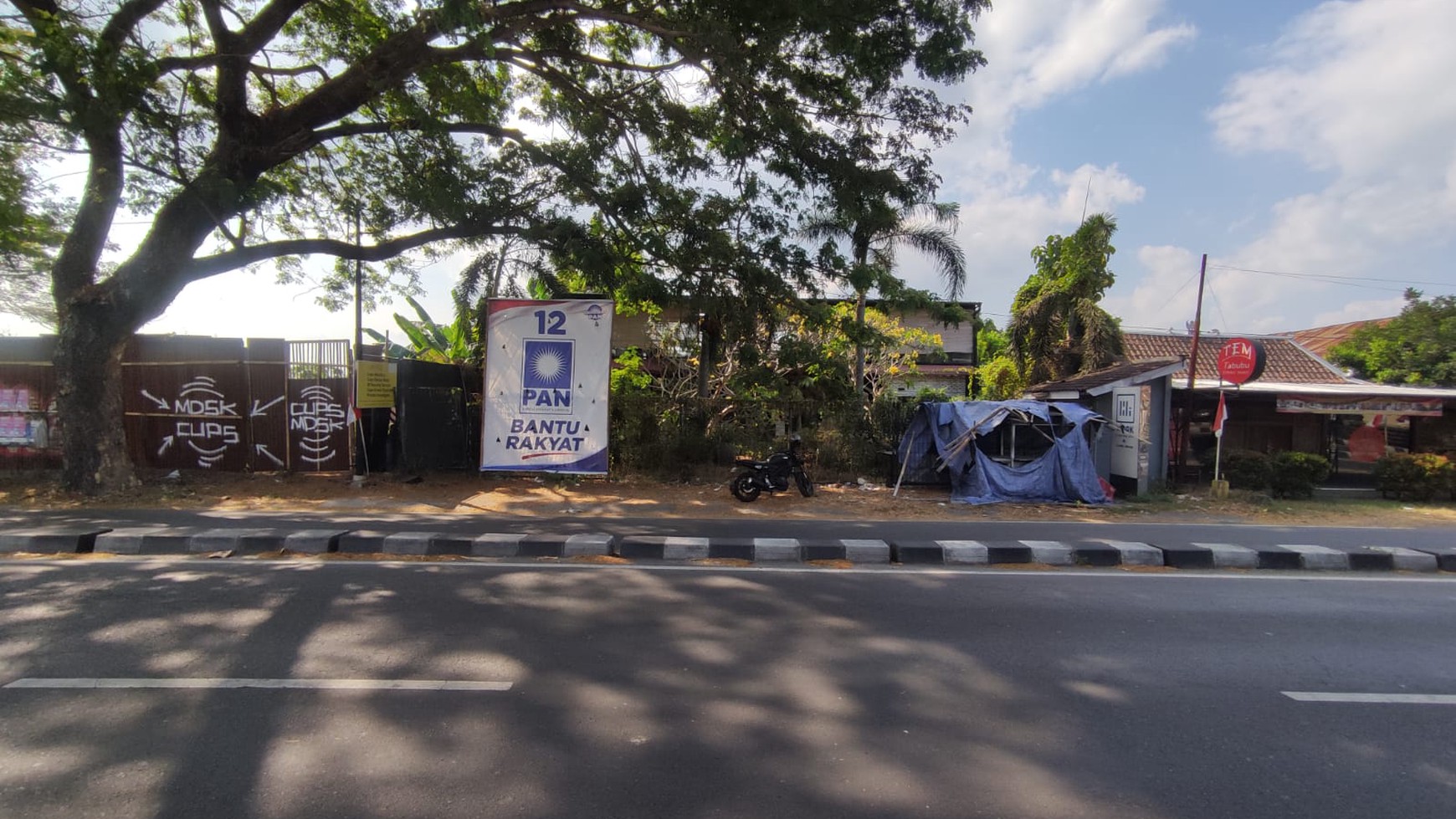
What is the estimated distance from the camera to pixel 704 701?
13.2 ft

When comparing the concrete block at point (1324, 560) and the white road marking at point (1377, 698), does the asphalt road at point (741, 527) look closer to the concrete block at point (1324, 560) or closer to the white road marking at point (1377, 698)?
the concrete block at point (1324, 560)

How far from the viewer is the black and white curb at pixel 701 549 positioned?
7.65 metres

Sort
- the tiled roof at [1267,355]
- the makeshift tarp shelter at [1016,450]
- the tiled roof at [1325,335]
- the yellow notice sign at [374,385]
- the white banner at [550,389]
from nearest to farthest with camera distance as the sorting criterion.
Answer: the white banner at [550,389] < the yellow notice sign at [374,385] < the makeshift tarp shelter at [1016,450] < the tiled roof at [1267,355] < the tiled roof at [1325,335]

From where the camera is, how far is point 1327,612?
6094mm

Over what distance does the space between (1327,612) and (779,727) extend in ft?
17.5

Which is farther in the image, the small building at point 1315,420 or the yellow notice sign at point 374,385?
the small building at point 1315,420

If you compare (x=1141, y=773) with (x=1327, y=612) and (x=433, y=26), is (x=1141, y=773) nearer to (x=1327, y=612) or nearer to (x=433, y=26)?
(x=1327, y=612)

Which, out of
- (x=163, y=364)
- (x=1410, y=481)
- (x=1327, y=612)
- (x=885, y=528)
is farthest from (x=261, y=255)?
(x=1410, y=481)

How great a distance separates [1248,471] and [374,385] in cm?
1605

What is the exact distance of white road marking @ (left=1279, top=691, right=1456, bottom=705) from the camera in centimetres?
421

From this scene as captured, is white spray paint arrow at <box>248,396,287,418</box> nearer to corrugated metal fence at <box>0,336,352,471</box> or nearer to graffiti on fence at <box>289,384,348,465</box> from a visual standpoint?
corrugated metal fence at <box>0,336,352,471</box>

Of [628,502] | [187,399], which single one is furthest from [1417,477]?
[187,399]

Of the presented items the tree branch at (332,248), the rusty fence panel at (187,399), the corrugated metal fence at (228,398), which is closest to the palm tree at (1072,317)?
the tree branch at (332,248)

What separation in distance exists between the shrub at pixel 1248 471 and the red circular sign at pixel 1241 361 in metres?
1.48
